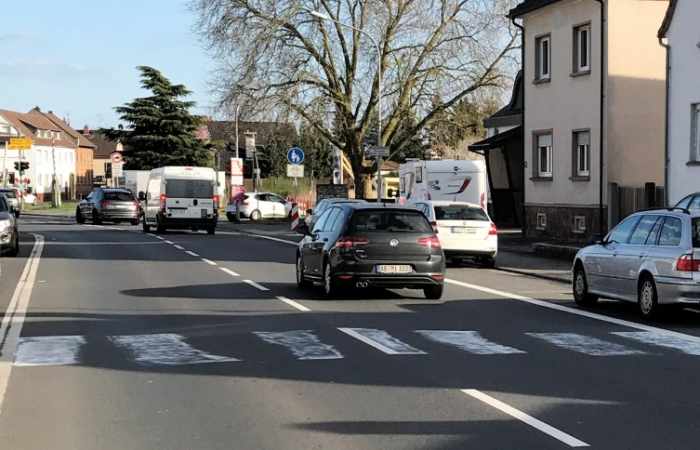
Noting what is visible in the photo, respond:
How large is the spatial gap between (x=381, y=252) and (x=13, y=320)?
17.6 feet

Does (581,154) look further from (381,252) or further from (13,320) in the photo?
(13,320)

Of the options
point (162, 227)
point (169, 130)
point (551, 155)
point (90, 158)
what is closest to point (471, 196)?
point (551, 155)

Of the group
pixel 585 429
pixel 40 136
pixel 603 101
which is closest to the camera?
pixel 585 429

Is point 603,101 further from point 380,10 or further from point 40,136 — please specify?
point 40,136

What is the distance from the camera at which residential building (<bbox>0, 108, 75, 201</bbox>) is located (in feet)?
400

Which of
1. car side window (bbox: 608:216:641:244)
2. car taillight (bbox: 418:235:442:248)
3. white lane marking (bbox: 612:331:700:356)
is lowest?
white lane marking (bbox: 612:331:700:356)

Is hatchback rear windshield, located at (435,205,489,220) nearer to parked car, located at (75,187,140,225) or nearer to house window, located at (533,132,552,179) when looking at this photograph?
house window, located at (533,132,552,179)

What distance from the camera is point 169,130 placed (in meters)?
89.6

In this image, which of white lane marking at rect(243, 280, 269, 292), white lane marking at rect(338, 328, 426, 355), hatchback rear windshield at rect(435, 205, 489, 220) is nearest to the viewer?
white lane marking at rect(338, 328, 426, 355)

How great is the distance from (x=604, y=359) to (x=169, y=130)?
8122cm

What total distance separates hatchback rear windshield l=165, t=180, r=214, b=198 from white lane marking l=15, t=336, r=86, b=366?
27.9 m

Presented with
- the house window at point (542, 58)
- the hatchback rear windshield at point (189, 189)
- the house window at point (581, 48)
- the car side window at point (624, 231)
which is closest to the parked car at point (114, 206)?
the hatchback rear windshield at point (189, 189)

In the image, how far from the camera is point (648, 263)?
14164mm

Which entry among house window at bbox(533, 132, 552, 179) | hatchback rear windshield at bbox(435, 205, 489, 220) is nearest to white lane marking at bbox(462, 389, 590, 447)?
hatchback rear windshield at bbox(435, 205, 489, 220)
